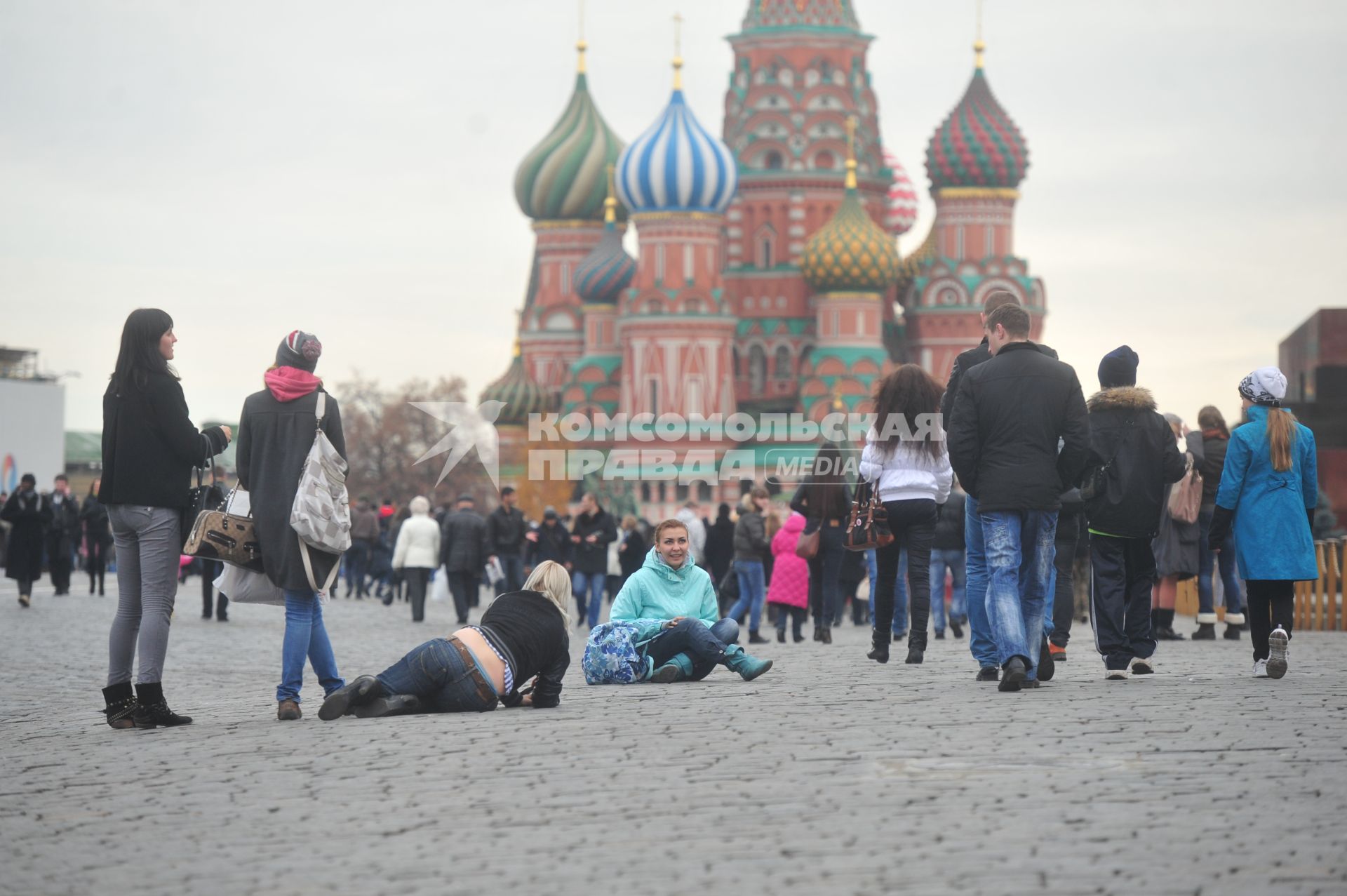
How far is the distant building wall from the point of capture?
7425cm

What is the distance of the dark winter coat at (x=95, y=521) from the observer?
26.1 metres

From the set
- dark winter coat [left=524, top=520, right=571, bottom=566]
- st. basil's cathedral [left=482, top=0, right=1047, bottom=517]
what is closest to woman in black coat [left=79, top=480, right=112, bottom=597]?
dark winter coat [left=524, top=520, right=571, bottom=566]

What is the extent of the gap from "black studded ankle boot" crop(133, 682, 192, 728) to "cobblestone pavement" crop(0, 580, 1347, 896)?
143mm

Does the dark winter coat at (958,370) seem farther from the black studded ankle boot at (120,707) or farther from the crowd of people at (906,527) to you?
the black studded ankle boot at (120,707)

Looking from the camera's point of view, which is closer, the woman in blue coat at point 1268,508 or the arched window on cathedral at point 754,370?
the woman in blue coat at point 1268,508

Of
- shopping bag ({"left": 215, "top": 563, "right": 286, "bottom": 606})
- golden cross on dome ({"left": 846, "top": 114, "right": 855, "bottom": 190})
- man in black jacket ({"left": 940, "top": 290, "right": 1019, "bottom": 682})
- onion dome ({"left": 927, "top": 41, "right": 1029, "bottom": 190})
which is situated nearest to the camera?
shopping bag ({"left": 215, "top": 563, "right": 286, "bottom": 606})

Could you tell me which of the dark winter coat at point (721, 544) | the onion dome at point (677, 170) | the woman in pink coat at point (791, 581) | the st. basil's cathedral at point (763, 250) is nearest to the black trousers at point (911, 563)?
the woman in pink coat at point (791, 581)

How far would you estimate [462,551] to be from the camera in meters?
22.5

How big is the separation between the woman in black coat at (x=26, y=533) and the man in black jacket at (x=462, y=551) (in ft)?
17.4

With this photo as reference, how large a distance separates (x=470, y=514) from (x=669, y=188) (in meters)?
51.3

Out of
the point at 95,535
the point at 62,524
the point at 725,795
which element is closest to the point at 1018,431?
the point at 725,795

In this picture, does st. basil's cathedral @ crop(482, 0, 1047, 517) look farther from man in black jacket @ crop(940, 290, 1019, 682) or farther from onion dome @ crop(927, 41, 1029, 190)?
man in black jacket @ crop(940, 290, 1019, 682)

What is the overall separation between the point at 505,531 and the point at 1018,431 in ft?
45.2

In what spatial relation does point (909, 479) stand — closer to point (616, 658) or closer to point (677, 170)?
point (616, 658)
